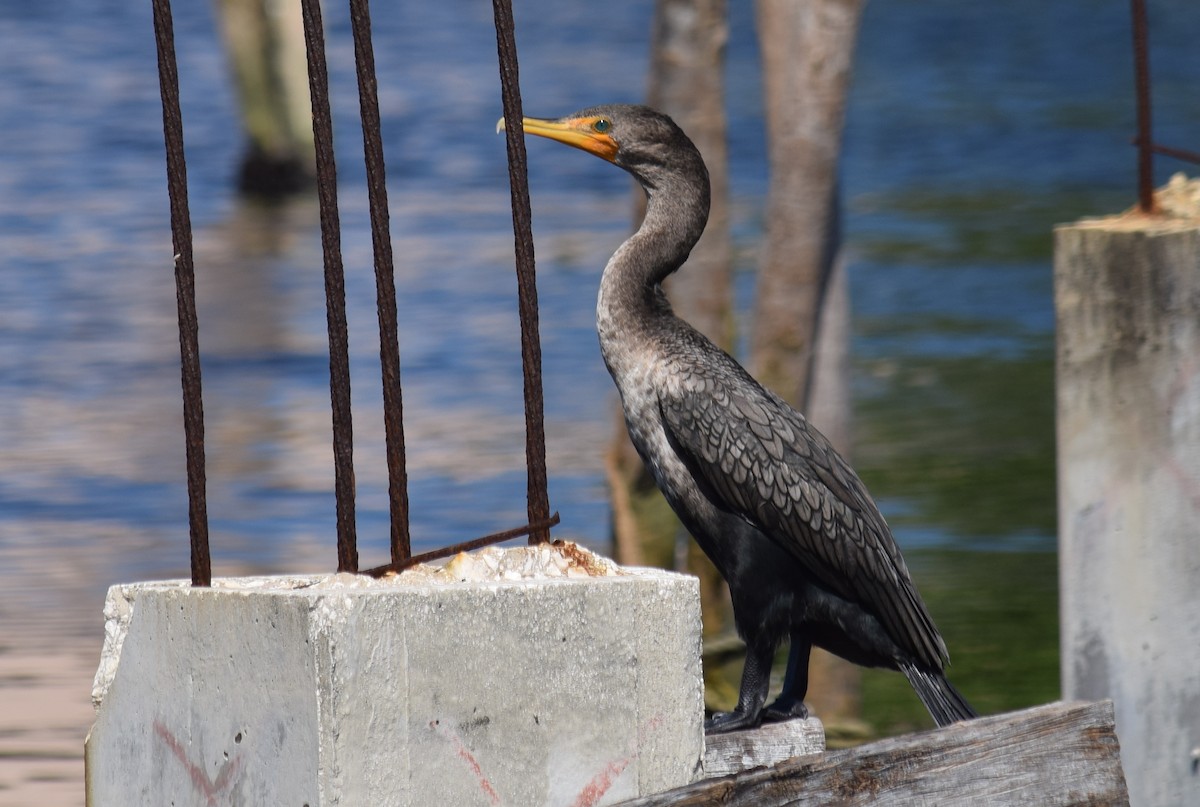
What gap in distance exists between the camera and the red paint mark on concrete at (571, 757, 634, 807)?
2762 millimetres

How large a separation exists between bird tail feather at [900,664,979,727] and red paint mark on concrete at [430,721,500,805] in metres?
1.56

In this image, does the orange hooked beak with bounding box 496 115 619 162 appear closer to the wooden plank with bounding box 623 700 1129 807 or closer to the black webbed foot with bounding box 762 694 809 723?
the black webbed foot with bounding box 762 694 809 723

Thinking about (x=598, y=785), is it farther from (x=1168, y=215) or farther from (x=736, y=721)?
(x=1168, y=215)

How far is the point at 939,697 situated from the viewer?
4.03 meters

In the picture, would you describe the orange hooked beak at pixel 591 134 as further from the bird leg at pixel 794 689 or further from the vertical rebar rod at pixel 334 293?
the vertical rebar rod at pixel 334 293

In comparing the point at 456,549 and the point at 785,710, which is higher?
the point at 456,549

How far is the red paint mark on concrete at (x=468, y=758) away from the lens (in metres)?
2.61

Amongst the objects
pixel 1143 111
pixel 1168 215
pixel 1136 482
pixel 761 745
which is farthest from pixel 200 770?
pixel 1143 111

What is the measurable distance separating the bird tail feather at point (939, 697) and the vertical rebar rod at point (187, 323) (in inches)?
69.9

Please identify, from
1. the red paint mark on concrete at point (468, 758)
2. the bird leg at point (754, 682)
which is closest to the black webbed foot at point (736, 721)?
→ the bird leg at point (754, 682)

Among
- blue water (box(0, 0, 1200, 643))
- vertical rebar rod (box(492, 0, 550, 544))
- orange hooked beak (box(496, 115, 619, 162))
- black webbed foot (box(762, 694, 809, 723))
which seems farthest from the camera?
blue water (box(0, 0, 1200, 643))

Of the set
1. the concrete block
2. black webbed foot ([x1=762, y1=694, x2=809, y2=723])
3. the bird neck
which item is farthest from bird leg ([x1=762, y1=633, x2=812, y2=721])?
the concrete block

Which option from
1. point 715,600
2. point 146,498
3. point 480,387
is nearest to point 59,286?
point 480,387

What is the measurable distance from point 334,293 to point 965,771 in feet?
4.18
